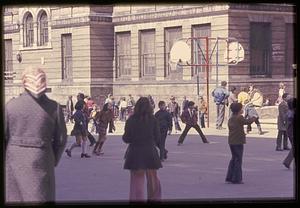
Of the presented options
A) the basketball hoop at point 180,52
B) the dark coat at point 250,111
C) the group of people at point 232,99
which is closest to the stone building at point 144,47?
the basketball hoop at point 180,52

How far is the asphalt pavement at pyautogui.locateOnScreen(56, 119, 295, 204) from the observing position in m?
10.0

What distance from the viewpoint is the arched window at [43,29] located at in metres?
41.6

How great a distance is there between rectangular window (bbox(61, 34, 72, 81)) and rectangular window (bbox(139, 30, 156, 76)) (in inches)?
194

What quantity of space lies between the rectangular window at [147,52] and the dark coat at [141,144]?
90.9ft

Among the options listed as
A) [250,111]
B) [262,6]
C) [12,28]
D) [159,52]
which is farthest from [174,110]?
[12,28]

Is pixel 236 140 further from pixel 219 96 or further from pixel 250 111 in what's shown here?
pixel 219 96

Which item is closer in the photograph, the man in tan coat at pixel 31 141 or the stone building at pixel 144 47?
the man in tan coat at pixel 31 141

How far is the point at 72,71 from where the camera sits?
39.2 m

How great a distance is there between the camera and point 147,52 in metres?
36.5

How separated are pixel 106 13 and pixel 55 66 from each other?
4594 mm

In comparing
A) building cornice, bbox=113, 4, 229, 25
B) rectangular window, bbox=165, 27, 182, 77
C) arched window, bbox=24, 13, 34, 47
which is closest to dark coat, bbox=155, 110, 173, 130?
building cornice, bbox=113, 4, 229, 25

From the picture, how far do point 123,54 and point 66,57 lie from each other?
12.2 feet

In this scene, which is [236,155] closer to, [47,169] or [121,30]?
[47,169]

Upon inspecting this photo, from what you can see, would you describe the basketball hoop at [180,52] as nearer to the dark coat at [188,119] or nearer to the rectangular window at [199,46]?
the rectangular window at [199,46]
